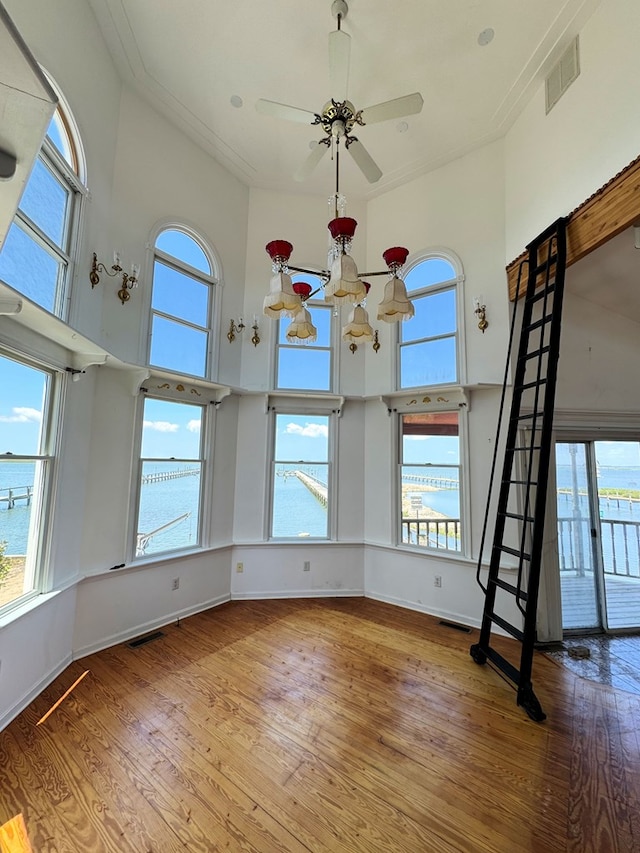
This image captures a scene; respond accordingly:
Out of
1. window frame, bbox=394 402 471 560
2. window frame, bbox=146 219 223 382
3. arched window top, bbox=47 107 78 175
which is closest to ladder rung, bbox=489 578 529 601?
window frame, bbox=394 402 471 560

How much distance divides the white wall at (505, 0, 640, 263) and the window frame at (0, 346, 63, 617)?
4.36 meters

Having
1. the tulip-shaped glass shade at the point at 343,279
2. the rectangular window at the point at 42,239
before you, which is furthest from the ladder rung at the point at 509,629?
the rectangular window at the point at 42,239

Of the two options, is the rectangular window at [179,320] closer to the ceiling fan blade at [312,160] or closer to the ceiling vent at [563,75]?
the ceiling fan blade at [312,160]

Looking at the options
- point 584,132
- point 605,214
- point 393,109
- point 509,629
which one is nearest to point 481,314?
point 605,214

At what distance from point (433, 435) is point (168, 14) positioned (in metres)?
4.65

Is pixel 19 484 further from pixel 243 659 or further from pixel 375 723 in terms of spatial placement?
pixel 375 723

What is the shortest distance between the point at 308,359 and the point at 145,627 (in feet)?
11.5

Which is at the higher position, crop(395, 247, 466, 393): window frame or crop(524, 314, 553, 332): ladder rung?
crop(395, 247, 466, 393): window frame

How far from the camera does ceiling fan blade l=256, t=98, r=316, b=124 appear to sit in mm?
2654

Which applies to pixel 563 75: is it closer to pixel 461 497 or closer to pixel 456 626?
pixel 461 497

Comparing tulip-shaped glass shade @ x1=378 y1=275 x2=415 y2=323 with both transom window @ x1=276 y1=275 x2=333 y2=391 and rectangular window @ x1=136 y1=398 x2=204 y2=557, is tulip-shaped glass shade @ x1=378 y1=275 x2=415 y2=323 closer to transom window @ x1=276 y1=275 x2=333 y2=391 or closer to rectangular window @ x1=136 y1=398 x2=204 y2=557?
transom window @ x1=276 y1=275 x2=333 y2=391

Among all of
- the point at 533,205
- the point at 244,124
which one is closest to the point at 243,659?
the point at 533,205

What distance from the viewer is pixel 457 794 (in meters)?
1.93

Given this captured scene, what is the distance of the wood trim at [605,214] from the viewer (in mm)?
2451
